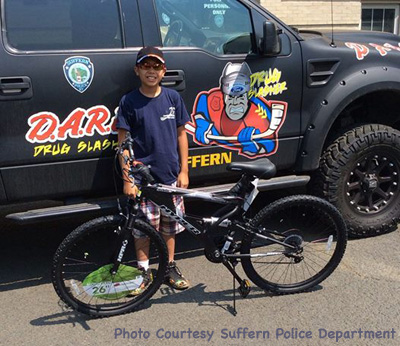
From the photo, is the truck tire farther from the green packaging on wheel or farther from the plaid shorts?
the green packaging on wheel

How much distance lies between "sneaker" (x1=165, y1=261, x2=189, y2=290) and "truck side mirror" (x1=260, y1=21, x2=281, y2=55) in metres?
1.60

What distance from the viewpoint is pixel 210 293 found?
10.7ft

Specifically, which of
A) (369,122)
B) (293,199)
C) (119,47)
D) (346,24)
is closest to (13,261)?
(119,47)

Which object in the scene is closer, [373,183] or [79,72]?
[79,72]

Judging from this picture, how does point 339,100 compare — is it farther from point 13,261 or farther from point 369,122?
point 13,261

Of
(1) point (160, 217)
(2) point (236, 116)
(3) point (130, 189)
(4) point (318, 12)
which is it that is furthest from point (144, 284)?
(4) point (318, 12)

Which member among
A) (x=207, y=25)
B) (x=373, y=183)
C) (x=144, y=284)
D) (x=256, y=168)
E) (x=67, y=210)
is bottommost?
(x=144, y=284)

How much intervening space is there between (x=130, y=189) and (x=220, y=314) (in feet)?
3.13

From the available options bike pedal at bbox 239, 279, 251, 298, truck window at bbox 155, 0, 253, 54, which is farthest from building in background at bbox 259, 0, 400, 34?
bike pedal at bbox 239, 279, 251, 298

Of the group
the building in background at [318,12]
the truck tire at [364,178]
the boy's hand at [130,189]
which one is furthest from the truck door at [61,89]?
the building in background at [318,12]

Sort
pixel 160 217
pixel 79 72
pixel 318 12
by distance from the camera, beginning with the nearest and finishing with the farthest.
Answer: pixel 79 72
pixel 160 217
pixel 318 12

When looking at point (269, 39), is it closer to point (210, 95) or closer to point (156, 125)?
point (210, 95)

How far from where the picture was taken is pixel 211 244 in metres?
3.08

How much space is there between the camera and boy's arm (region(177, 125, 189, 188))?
314cm
